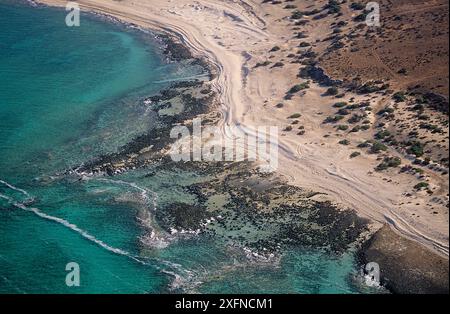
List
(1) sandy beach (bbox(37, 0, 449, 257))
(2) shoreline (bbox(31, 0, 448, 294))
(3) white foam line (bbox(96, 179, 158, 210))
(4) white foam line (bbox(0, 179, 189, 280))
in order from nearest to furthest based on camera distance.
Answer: (4) white foam line (bbox(0, 179, 189, 280)), (2) shoreline (bbox(31, 0, 448, 294)), (1) sandy beach (bbox(37, 0, 449, 257)), (3) white foam line (bbox(96, 179, 158, 210))

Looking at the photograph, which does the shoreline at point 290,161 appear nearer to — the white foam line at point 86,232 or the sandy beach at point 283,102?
the sandy beach at point 283,102

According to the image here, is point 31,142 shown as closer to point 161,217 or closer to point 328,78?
point 161,217

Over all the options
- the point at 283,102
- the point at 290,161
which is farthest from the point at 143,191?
the point at 283,102

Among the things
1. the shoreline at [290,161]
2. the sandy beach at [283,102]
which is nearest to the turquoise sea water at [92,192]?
the shoreline at [290,161]

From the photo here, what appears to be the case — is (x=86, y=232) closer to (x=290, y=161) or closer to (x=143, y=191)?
(x=143, y=191)

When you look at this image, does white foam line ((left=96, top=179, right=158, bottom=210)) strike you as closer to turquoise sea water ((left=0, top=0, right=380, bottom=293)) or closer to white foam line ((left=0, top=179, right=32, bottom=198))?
turquoise sea water ((left=0, top=0, right=380, bottom=293))

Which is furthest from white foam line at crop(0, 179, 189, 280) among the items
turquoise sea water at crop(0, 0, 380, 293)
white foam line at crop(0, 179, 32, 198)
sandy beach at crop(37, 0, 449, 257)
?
sandy beach at crop(37, 0, 449, 257)
